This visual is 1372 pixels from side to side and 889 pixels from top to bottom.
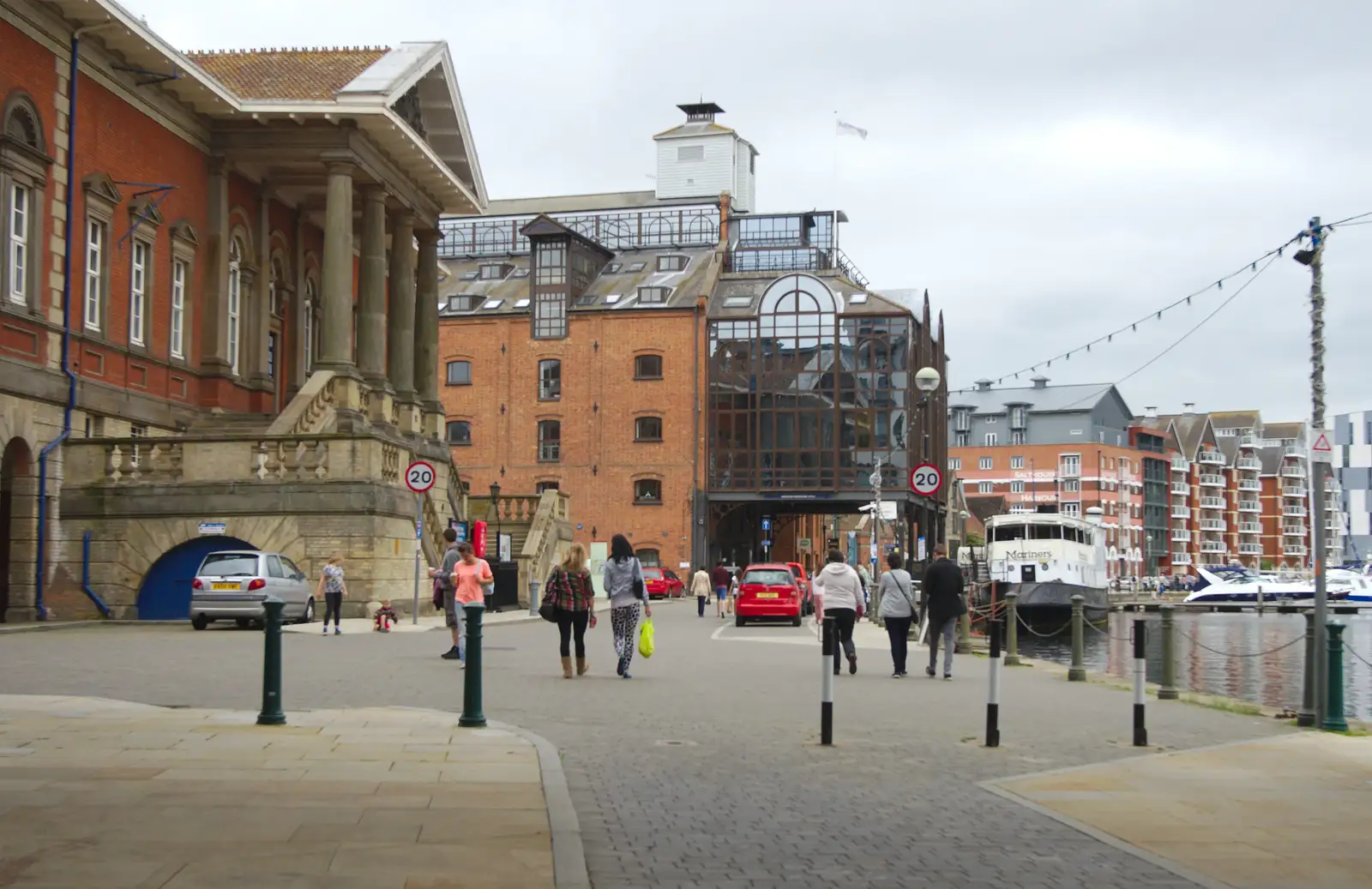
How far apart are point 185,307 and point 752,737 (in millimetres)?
27426

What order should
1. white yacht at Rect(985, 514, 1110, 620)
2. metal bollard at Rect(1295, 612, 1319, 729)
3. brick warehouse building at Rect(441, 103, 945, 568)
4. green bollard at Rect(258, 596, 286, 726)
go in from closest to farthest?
1. green bollard at Rect(258, 596, 286, 726)
2. metal bollard at Rect(1295, 612, 1319, 729)
3. white yacht at Rect(985, 514, 1110, 620)
4. brick warehouse building at Rect(441, 103, 945, 568)

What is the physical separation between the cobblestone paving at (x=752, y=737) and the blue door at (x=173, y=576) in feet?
13.8

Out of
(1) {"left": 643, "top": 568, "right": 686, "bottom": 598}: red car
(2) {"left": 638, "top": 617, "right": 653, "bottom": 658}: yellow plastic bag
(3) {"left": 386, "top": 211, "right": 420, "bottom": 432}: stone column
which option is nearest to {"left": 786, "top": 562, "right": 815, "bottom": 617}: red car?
(3) {"left": 386, "top": 211, "right": 420, "bottom": 432}: stone column

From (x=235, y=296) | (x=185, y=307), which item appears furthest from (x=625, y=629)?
(x=235, y=296)

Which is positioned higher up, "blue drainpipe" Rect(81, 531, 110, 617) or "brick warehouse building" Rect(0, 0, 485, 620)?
"brick warehouse building" Rect(0, 0, 485, 620)

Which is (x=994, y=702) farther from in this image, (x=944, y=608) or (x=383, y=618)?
(x=383, y=618)

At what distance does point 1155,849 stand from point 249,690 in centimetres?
1055

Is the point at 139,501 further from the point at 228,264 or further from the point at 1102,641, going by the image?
the point at 1102,641

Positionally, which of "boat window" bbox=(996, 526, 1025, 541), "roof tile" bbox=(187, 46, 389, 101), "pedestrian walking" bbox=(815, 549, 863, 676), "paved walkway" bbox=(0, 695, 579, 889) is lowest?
"paved walkway" bbox=(0, 695, 579, 889)

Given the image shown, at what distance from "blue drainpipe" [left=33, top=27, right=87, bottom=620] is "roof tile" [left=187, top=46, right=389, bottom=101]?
5287mm

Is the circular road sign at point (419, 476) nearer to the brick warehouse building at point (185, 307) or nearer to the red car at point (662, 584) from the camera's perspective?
the brick warehouse building at point (185, 307)

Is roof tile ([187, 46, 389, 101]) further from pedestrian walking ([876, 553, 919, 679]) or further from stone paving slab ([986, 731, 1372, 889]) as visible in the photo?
stone paving slab ([986, 731, 1372, 889])

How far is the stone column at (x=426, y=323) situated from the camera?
47.1 m

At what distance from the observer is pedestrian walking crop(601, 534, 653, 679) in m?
19.5
